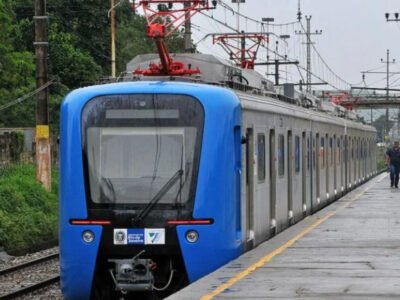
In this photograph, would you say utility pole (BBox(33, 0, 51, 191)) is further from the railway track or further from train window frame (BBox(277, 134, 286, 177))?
train window frame (BBox(277, 134, 286, 177))

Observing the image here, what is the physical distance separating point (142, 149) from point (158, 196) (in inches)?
23.6

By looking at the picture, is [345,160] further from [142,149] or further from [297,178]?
[142,149]

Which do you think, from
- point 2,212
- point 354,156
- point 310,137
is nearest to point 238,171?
point 310,137

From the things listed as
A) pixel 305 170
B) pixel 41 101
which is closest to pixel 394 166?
pixel 41 101

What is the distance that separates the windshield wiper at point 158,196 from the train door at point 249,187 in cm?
166

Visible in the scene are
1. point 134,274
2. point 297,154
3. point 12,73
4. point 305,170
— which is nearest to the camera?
point 134,274

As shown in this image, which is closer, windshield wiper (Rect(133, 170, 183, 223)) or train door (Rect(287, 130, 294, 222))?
windshield wiper (Rect(133, 170, 183, 223))

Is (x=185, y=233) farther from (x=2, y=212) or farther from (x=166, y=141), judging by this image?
(x=2, y=212)

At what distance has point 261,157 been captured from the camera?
47.4 feet

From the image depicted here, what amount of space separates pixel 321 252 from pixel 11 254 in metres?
8.94

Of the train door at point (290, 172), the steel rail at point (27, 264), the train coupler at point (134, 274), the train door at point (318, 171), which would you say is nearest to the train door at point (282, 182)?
the train door at point (290, 172)

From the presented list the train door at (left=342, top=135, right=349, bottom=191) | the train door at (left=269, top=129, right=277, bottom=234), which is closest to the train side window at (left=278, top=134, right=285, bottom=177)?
the train door at (left=269, top=129, right=277, bottom=234)

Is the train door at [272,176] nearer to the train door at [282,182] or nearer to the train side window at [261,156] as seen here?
the train door at [282,182]

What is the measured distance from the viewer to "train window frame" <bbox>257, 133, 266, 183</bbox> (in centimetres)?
1419
